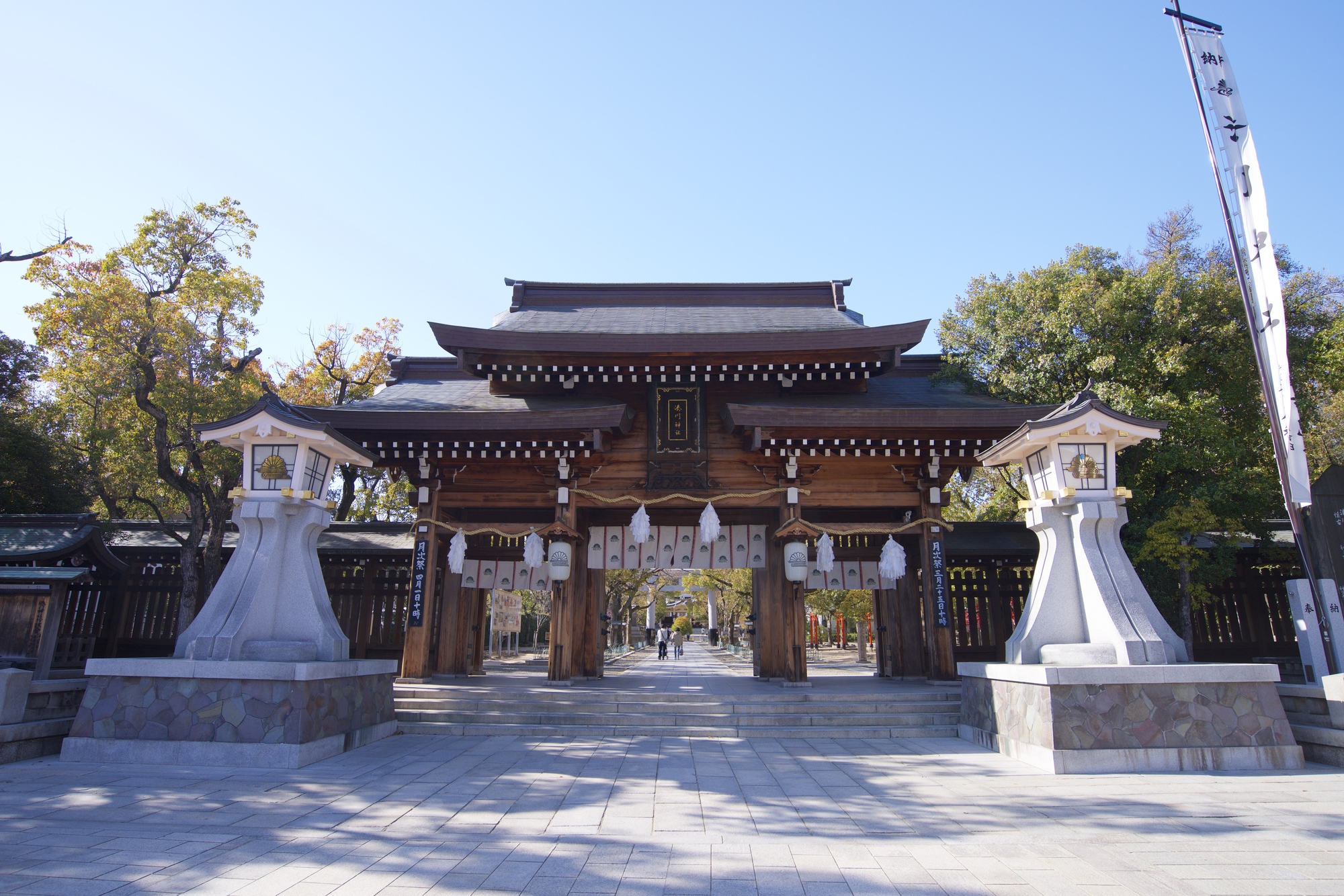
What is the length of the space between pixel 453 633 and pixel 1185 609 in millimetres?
14303

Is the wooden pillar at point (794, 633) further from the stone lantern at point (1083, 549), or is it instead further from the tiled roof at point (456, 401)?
the tiled roof at point (456, 401)

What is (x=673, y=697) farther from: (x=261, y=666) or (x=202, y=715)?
(x=202, y=715)

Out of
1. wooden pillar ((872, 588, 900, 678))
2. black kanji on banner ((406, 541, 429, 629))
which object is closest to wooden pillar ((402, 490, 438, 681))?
black kanji on banner ((406, 541, 429, 629))

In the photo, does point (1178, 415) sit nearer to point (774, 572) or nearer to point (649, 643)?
point (774, 572)

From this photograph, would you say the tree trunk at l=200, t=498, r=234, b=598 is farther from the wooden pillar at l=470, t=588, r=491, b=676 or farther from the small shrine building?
the wooden pillar at l=470, t=588, r=491, b=676

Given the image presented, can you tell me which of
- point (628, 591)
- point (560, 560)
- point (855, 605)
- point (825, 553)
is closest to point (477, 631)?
point (560, 560)

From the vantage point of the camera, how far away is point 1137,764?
285 inches

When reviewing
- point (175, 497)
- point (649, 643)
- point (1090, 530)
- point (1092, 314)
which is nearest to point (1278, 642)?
point (1092, 314)

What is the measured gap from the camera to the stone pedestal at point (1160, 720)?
7.24 m

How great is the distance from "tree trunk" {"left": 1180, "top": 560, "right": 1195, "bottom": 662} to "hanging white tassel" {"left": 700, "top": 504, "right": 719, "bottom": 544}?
28.1 feet

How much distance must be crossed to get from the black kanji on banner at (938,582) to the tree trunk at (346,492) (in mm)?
16496

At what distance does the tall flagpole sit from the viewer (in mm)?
9023

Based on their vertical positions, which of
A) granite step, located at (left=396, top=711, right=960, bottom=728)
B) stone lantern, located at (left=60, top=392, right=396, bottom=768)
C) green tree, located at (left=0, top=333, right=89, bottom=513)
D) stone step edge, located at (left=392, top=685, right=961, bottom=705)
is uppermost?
green tree, located at (left=0, top=333, right=89, bottom=513)

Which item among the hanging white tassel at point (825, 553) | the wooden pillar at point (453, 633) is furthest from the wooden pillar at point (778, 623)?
the wooden pillar at point (453, 633)
